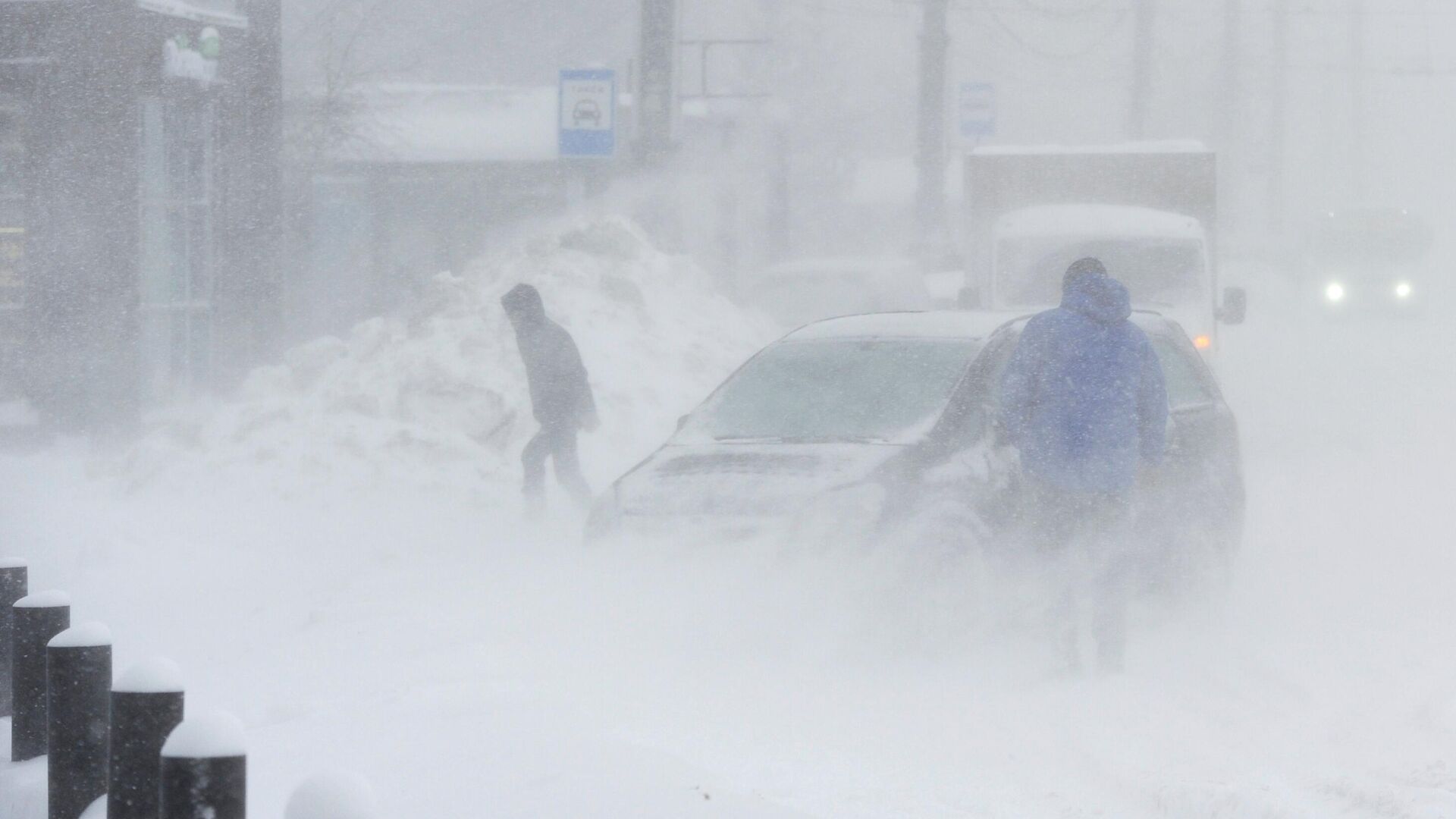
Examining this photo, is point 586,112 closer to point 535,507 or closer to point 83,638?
point 535,507

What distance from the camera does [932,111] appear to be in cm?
2400

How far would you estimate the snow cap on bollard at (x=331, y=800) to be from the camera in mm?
2998

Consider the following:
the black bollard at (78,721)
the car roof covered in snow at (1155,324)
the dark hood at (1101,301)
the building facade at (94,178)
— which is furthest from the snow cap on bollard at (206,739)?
the building facade at (94,178)

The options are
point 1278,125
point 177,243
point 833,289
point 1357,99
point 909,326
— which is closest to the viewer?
point 909,326

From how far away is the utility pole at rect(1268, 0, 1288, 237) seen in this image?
44.1m

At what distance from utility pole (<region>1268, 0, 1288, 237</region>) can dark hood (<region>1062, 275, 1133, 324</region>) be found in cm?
3934

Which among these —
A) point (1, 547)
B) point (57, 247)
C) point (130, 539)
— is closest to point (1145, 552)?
point (130, 539)

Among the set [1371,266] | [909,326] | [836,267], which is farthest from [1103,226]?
[1371,266]

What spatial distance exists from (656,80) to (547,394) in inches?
278

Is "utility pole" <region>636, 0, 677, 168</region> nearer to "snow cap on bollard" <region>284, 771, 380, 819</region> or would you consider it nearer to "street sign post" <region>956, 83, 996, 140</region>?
"street sign post" <region>956, 83, 996, 140</region>

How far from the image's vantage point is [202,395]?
590 inches

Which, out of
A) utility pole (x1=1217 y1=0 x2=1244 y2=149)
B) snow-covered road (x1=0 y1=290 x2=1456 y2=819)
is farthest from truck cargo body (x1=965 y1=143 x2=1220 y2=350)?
utility pole (x1=1217 y1=0 x2=1244 y2=149)

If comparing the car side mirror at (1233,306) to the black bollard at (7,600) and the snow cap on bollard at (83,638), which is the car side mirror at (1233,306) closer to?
the black bollard at (7,600)

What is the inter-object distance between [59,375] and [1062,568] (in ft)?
29.9
